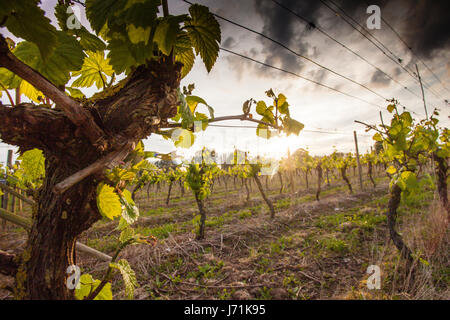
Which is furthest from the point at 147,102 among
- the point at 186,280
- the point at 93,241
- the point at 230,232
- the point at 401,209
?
the point at 401,209

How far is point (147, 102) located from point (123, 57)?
6.0 inches

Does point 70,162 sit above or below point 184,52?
below

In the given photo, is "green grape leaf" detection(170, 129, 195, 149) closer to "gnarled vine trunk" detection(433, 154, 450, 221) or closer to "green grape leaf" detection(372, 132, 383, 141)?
"green grape leaf" detection(372, 132, 383, 141)

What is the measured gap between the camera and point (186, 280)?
4.86m

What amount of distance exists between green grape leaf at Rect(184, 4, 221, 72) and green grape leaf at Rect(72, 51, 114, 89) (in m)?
0.47

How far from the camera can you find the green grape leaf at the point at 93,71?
33.8 inches

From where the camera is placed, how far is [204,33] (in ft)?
2.14

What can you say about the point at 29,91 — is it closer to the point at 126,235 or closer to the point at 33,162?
the point at 33,162

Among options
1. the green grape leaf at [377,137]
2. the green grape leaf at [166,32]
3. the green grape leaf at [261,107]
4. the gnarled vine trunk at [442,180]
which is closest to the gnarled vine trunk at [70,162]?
the green grape leaf at [166,32]

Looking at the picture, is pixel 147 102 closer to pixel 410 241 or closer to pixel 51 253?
pixel 51 253

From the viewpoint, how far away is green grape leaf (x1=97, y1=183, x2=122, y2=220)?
66 cm

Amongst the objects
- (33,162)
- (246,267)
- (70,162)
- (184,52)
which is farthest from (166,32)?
(246,267)

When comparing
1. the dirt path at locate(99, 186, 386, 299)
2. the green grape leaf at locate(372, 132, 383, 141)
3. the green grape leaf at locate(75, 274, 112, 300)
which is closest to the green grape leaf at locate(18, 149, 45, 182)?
the green grape leaf at locate(75, 274, 112, 300)

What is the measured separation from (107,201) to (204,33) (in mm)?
675
